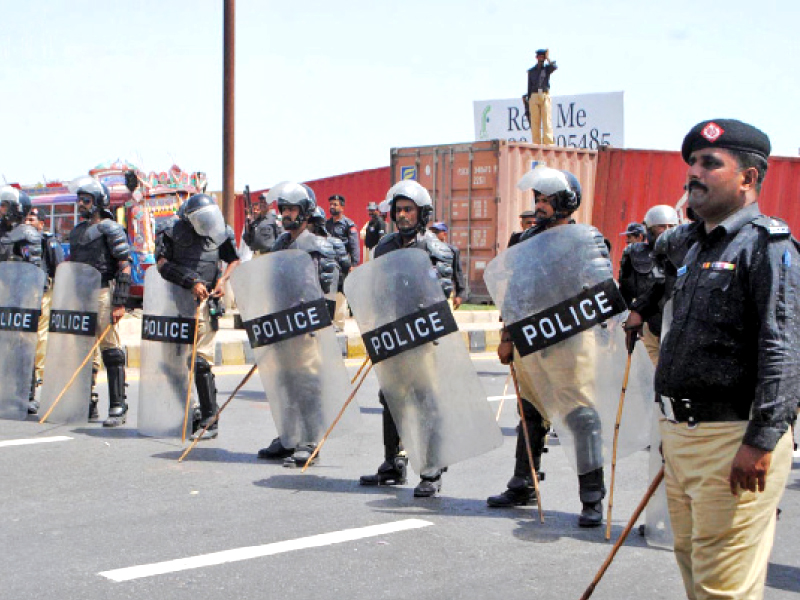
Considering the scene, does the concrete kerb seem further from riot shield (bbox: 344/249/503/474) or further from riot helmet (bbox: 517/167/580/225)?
riot helmet (bbox: 517/167/580/225)

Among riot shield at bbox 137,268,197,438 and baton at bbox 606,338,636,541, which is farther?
riot shield at bbox 137,268,197,438

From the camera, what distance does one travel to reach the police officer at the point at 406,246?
6070 millimetres

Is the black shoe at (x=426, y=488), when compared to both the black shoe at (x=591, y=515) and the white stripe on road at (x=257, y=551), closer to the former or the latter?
the white stripe on road at (x=257, y=551)

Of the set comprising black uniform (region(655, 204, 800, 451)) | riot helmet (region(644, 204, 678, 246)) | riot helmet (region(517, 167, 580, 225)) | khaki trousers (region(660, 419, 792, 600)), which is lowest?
khaki trousers (region(660, 419, 792, 600))

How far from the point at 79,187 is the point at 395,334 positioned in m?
3.52

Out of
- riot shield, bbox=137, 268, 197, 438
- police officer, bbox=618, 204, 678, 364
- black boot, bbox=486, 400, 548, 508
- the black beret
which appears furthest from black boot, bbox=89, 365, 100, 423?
the black beret

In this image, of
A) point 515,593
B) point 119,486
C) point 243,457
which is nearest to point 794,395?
point 515,593

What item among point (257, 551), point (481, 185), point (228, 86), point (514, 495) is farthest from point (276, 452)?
point (481, 185)

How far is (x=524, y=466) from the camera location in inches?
226

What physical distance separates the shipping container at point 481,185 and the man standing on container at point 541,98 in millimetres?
2678

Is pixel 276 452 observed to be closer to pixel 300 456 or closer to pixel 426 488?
pixel 300 456

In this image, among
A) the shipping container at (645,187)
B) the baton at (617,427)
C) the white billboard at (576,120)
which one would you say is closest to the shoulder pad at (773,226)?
the baton at (617,427)

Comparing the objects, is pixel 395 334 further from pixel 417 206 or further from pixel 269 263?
pixel 269 263

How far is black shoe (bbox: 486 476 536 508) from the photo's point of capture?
5.70 meters
